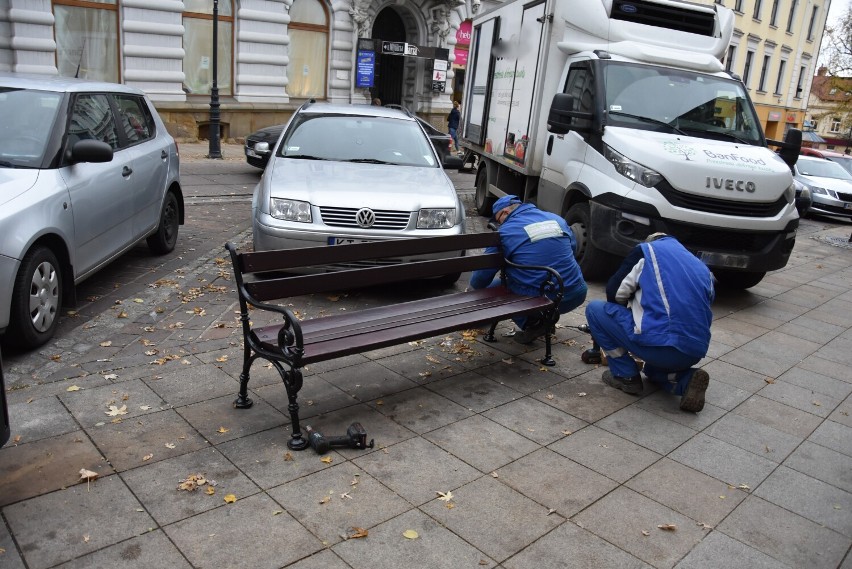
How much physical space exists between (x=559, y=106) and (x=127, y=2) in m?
15.3

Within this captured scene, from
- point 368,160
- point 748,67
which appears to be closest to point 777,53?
point 748,67

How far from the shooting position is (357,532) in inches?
129

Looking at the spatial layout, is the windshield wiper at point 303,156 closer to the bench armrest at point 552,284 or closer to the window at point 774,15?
the bench armrest at point 552,284

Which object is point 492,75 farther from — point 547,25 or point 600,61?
point 600,61

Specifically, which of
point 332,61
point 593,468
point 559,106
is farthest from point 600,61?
point 332,61

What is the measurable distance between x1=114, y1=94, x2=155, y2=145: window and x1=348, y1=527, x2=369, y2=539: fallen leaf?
17.0ft

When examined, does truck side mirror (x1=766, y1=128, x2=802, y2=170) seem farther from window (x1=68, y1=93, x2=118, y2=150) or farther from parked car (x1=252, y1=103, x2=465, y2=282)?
window (x1=68, y1=93, x2=118, y2=150)

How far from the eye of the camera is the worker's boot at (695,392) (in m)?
4.86

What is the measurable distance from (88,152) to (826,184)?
17710mm

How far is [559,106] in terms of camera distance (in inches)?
324

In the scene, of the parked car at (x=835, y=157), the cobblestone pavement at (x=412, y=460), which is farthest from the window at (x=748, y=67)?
the cobblestone pavement at (x=412, y=460)

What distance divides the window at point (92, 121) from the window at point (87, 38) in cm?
1354

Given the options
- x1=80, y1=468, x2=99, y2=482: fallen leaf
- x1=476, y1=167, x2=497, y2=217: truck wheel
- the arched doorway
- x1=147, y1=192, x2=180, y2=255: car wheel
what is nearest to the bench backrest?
x1=80, y1=468, x2=99, y2=482: fallen leaf

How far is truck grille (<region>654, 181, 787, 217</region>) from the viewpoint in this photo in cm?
758
